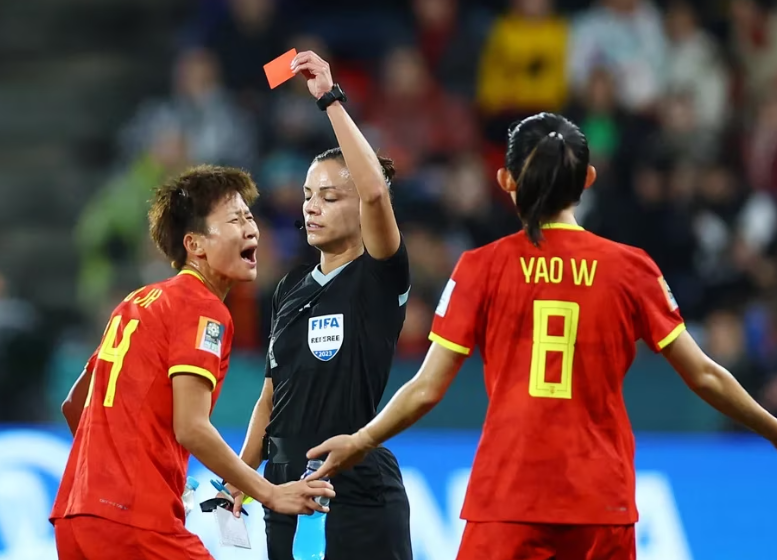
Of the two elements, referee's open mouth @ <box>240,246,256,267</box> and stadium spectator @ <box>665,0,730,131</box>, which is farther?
stadium spectator @ <box>665,0,730,131</box>

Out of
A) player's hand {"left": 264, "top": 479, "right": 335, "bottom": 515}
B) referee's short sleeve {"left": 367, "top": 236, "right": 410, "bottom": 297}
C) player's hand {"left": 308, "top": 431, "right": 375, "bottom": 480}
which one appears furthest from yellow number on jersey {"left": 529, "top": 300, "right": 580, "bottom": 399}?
player's hand {"left": 264, "top": 479, "right": 335, "bottom": 515}

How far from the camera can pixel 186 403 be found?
13.5 feet

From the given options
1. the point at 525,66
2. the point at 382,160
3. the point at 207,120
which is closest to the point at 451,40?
the point at 525,66

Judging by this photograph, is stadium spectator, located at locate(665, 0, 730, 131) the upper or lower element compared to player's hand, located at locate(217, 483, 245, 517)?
upper

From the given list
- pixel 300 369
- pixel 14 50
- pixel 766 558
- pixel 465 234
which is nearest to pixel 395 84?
pixel 465 234

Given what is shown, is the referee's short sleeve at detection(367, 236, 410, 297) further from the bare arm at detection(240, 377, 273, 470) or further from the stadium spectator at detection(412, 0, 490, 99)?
the stadium spectator at detection(412, 0, 490, 99)

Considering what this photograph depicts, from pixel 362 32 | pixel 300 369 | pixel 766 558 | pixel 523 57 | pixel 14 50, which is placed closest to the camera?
pixel 300 369

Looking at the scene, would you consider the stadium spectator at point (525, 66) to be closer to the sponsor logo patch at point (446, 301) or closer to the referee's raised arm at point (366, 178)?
the referee's raised arm at point (366, 178)

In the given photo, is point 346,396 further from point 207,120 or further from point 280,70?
point 207,120

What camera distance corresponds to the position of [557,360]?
13.2 feet

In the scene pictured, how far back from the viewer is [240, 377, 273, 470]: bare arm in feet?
16.2

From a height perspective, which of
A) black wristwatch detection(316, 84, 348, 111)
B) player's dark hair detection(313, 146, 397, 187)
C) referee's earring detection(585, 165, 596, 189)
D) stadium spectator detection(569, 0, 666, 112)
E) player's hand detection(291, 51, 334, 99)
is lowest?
referee's earring detection(585, 165, 596, 189)

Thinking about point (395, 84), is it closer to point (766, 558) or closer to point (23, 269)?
point (23, 269)

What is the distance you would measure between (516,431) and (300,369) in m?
0.94
